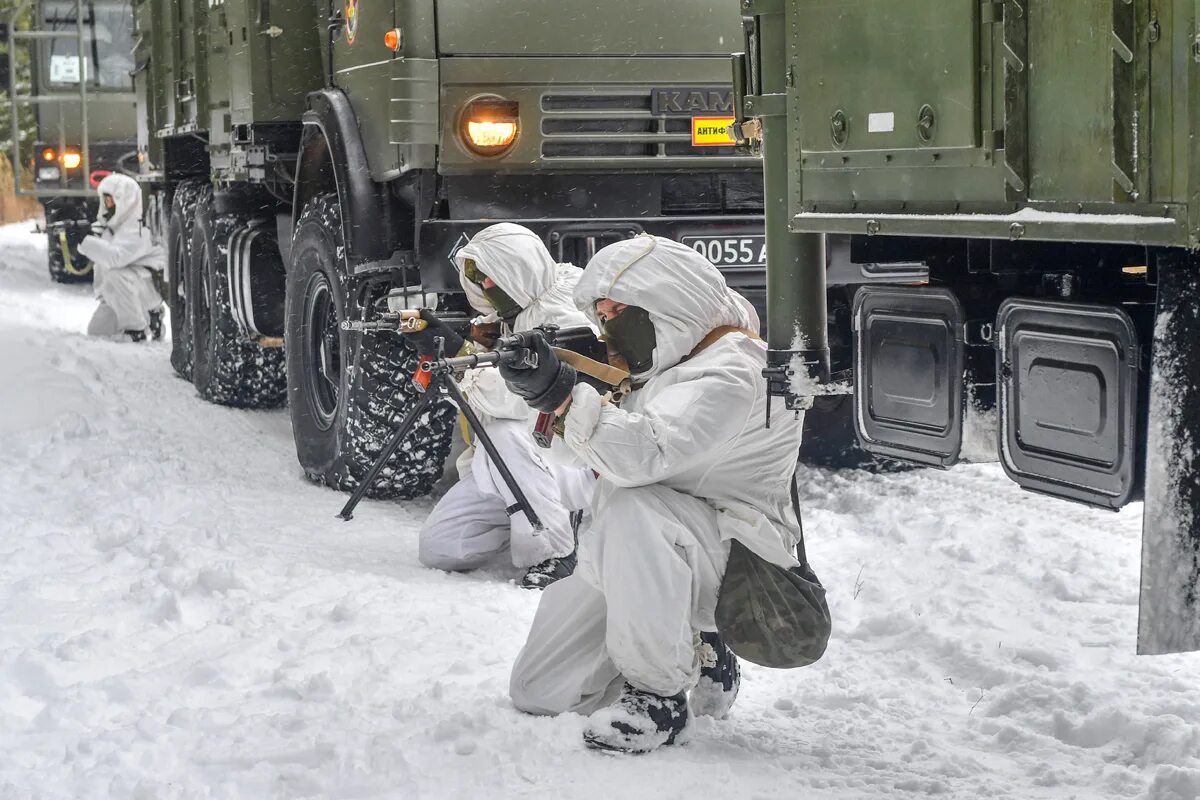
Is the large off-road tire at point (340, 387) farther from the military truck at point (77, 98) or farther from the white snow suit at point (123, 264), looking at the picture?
the military truck at point (77, 98)

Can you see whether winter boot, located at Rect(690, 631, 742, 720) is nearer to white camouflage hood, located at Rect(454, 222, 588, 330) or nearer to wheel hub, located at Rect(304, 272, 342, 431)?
white camouflage hood, located at Rect(454, 222, 588, 330)

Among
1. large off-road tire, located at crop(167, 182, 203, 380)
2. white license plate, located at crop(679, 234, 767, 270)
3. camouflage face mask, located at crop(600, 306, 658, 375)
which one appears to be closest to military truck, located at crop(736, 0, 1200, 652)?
camouflage face mask, located at crop(600, 306, 658, 375)

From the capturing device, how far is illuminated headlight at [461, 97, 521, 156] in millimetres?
6188

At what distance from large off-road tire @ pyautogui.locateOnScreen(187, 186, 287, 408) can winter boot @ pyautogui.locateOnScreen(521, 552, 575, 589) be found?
4.13 metres

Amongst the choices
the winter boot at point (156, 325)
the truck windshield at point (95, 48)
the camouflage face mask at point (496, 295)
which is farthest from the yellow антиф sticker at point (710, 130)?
the truck windshield at point (95, 48)

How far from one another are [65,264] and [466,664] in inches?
603

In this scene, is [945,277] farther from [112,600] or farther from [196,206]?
[196,206]

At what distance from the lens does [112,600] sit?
17.3 feet

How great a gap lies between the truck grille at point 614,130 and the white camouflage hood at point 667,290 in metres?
2.39

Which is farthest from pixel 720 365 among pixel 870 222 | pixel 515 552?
pixel 515 552

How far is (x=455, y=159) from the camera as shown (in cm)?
621

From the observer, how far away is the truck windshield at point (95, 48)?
17.5m

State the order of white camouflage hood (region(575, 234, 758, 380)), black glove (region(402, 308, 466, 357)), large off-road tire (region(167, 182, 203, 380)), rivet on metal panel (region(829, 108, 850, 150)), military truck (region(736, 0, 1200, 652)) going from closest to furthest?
military truck (region(736, 0, 1200, 652)) < rivet on metal panel (region(829, 108, 850, 150)) < white camouflage hood (region(575, 234, 758, 380)) < black glove (region(402, 308, 466, 357)) < large off-road tire (region(167, 182, 203, 380))

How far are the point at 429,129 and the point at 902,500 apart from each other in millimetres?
2341
